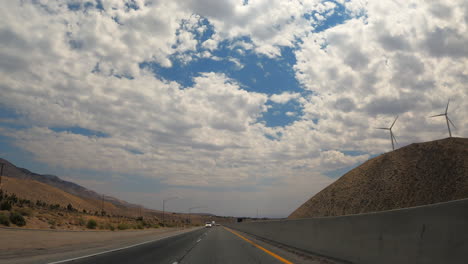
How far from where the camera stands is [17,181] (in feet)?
329

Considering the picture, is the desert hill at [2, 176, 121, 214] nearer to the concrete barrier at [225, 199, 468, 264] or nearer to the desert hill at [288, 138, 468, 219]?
the desert hill at [288, 138, 468, 219]

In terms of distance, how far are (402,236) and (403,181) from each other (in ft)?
186

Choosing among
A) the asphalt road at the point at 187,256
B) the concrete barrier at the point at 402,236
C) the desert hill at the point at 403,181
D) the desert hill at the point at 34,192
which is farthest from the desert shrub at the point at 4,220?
the desert hill at the point at 34,192

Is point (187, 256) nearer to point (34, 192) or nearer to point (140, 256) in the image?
point (140, 256)

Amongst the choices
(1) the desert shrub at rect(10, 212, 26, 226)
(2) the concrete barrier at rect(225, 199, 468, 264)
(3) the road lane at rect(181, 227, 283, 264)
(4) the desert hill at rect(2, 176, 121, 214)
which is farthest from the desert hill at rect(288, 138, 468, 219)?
(4) the desert hill at rect(2, 176, 121, 214)

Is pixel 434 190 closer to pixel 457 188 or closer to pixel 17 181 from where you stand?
pixel 457 188

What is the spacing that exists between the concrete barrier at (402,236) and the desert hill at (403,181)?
45.8 m

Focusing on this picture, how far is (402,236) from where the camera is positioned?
6285mm

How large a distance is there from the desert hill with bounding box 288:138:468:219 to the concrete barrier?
45779 millimetres

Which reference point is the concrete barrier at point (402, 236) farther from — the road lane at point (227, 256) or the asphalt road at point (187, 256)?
the asphalt road at point (187, 256)

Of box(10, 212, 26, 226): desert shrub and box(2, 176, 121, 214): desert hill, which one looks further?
box(2, 176, 121, 214): desert hill

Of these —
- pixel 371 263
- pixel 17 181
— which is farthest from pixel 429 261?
pixel 17 181

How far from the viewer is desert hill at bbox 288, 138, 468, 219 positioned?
50.6 metres

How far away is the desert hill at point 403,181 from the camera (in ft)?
166
